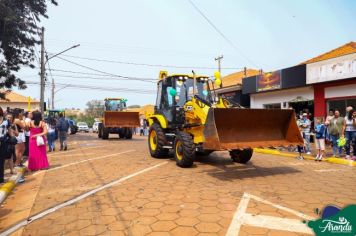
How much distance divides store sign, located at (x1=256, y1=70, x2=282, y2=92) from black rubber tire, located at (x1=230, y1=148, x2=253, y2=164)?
1074 centimetres

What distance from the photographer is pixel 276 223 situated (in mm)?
4359

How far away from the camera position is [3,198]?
237 inches

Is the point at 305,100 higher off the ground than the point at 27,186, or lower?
higher

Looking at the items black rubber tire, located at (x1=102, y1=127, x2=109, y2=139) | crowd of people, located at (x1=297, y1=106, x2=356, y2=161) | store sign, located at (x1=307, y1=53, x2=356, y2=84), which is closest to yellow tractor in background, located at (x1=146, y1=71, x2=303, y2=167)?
crowd of people, located at (x1=297, y1=106, x2=356, y2=161)

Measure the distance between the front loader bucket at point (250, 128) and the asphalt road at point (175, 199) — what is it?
2.72ft

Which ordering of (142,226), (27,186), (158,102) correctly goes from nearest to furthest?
(142,226), (27,186), (158,102)

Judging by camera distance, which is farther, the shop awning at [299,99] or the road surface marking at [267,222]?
the shop awning at [299,99]

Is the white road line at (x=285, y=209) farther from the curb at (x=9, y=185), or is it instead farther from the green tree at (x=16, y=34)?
the green tree at (x=16, y=34)

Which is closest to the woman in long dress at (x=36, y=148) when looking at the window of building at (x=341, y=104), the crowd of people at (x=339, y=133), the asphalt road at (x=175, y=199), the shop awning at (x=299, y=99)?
the asphalt road at (x=175, y=199)

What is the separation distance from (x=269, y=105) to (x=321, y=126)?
1048cm

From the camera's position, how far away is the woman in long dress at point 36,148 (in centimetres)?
888

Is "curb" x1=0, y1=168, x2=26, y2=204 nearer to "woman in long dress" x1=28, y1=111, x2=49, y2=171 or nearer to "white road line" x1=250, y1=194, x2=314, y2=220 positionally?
"woman in long dress" x1=28, y1=111, x2=49, y2=171

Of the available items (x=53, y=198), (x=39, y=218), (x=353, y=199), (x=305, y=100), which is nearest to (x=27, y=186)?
(x=53, y=198)

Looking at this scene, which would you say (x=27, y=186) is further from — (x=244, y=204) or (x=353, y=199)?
(x=353, y=199)
